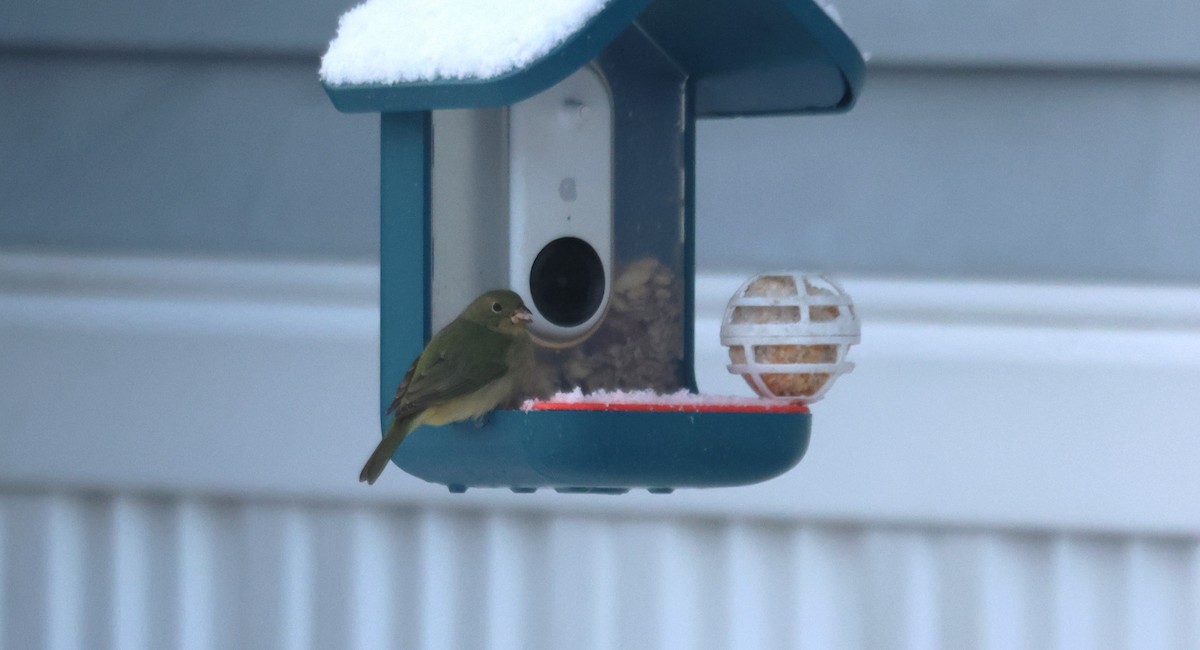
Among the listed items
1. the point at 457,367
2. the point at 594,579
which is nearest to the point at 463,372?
the point at 457,367

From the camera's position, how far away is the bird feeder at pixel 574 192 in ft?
6.28

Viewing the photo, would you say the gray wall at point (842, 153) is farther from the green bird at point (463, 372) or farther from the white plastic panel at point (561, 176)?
the green bird at point (463, 372)

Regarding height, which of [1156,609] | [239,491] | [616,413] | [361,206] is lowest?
[1156,609]

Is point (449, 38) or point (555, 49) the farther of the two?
point (449, 38)

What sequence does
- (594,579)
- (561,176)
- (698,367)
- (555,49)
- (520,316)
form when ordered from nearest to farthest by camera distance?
(555,49) → (520,316) → (561,176) → (698,367) → (594,579)

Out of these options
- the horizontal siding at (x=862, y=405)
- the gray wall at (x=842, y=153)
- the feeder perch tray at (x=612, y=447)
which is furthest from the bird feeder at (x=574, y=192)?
the gray wall at (x=842, y=153)

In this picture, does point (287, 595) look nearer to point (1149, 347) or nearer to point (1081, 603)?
point (1081, 603)

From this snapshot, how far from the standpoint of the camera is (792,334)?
83.5 inches

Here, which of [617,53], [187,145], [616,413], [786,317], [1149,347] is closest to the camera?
[616,413]

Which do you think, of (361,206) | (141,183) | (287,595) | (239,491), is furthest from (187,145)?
(287,595)

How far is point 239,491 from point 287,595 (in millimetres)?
279

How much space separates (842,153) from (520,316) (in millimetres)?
1679

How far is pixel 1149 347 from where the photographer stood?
11.3ft

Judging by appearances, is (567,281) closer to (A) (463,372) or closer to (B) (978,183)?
(A) (463,372)
